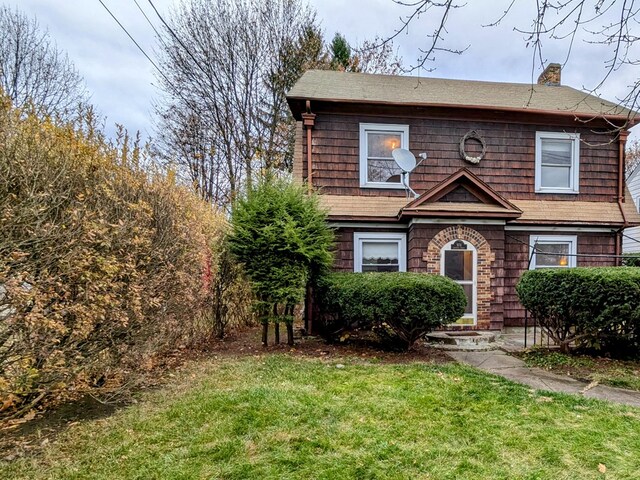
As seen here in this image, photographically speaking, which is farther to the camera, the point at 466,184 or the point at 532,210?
the point at 532,210

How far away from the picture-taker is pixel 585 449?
2.93 metres

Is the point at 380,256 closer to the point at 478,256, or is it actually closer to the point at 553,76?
the point at 478,256

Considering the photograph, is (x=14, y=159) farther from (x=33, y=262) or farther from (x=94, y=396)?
(x=94, y=396)

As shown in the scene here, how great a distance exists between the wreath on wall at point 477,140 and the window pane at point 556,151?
1.60 metres

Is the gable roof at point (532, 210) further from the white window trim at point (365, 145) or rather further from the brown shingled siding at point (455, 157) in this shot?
the white window trim at point (365, 145)

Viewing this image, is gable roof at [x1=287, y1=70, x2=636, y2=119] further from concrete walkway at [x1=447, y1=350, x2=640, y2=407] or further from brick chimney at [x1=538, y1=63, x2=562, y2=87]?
concrete walkway at [x1=447, y1=350, x2=640, y2=407]

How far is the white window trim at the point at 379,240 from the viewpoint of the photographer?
815cm

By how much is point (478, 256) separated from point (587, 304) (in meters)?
2.42

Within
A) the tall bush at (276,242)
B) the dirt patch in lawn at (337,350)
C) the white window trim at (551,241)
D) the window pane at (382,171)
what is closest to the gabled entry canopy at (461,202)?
the window pane at (382,171)

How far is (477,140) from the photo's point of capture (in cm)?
877

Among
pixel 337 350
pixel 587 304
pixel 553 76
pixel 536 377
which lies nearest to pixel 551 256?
pixel 587 304

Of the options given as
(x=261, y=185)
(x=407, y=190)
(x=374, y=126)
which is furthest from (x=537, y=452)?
(x=374, y=126)

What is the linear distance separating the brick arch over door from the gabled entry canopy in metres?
0.41

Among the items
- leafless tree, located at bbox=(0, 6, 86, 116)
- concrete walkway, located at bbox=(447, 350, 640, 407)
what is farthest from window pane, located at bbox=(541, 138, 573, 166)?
leafless tree, located at bbox=(0, 6, 86, 116)
